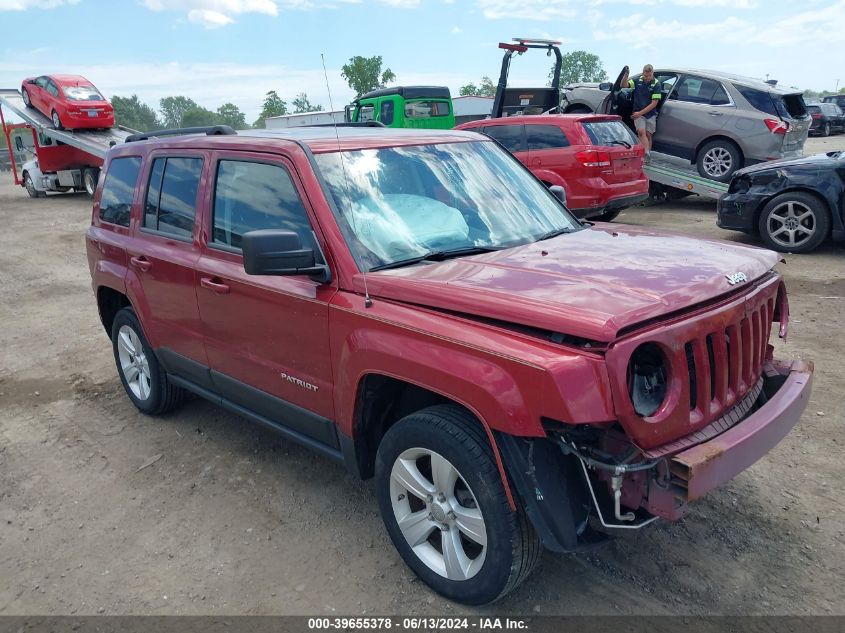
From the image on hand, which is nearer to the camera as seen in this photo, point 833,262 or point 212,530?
point 212,530

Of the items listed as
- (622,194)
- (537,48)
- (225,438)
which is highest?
(537,48)

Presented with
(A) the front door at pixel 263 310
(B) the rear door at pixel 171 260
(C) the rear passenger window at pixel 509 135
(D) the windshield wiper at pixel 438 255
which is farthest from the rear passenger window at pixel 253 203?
(C) the rear passenger window at pixel 509 135

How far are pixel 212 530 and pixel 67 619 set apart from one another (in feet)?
2.56

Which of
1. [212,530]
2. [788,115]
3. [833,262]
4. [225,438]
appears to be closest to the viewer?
[212,530]

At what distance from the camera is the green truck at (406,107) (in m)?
17.1

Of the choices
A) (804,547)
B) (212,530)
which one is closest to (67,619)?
(212,530)

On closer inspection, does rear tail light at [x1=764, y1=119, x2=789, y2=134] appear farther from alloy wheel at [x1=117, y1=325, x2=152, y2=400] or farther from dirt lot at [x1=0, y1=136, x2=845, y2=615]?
alloy wheel at [x1=117, y1=325, x2=152, y2=400]

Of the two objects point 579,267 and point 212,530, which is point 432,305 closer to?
point 579,267

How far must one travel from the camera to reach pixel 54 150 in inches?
788

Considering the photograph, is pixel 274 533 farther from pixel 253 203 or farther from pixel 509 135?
pixel 509 135

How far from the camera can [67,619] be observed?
9.71 ft

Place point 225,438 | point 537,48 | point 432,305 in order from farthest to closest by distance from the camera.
→ point 537,48 → point 225,438 → point 432,305

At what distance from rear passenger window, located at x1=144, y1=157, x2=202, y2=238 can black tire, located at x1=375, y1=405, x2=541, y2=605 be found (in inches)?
79.1

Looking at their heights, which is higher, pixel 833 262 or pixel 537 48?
pixel 537 48
